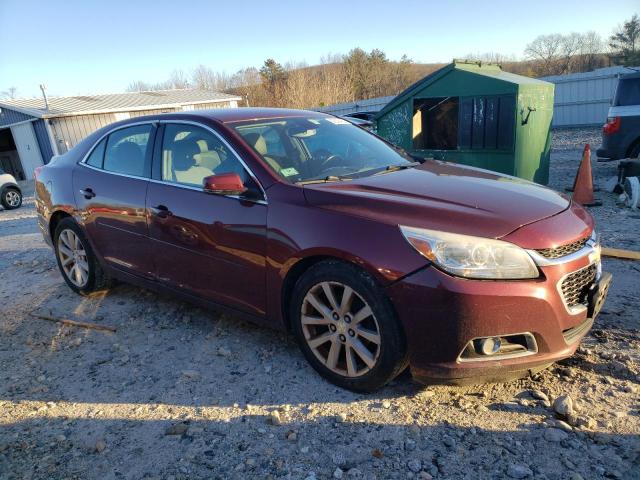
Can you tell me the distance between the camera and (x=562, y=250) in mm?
2590

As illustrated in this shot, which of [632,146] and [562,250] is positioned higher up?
[562,250]

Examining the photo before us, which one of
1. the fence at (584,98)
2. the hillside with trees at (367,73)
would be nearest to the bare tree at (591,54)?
the hillside with trees at (367,73)

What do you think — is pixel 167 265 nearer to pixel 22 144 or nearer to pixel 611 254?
pixel 611 254

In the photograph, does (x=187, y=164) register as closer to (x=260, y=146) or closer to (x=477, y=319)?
(x=260, y=146)

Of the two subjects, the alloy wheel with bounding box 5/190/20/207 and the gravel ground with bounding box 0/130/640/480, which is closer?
the gravel ground with bounding box 0/130/640/480

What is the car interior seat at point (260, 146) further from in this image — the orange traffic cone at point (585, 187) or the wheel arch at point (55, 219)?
the orange traffic cone at point (585, 187)

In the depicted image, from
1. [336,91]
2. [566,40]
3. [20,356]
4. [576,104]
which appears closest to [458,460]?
[20,356]

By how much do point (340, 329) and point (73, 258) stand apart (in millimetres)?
3219

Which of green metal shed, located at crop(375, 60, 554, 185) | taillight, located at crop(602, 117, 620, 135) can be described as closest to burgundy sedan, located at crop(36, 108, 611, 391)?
green metal shed, located at crop(375, 60, 554, 185)

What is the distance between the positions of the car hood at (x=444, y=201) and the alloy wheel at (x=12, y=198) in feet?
43.5

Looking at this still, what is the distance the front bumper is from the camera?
2410 mm

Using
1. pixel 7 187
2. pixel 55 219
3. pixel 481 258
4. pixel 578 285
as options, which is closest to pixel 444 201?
pixel 481 258

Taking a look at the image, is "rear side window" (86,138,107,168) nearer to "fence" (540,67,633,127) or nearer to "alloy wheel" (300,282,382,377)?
"alloy wheel" (300,282,382,377)

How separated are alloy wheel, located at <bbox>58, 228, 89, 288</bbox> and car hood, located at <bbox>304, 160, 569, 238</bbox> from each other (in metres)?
2.79
